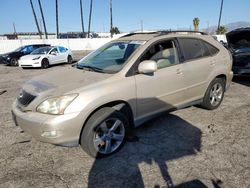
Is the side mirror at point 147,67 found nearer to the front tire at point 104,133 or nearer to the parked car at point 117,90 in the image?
the parked car at point 117,90

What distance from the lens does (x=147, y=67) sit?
351cm

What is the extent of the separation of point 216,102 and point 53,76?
3.50 meters

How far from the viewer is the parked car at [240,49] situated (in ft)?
24.4

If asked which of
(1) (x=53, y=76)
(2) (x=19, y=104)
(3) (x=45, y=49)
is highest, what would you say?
(1) (x=53, y=76)

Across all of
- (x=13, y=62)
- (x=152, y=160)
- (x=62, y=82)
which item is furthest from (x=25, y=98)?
(x=13, y=62)

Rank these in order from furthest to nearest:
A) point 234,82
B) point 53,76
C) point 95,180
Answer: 1. point 234,82
2. point 53,76
3. point 95,180

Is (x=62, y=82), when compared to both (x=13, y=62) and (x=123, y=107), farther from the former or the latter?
(x=13, y=62)

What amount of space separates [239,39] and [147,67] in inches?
248

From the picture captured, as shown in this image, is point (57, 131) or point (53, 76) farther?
point (53, 76)

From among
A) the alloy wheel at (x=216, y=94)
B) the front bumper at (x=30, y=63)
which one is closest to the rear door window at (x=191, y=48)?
the alloy wheel at (x=216, y=94)

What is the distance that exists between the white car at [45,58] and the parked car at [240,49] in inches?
411

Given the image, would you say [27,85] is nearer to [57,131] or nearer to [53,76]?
[53,76]

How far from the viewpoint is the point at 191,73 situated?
14.4ft

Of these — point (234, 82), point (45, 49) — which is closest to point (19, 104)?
point (234, 82)
